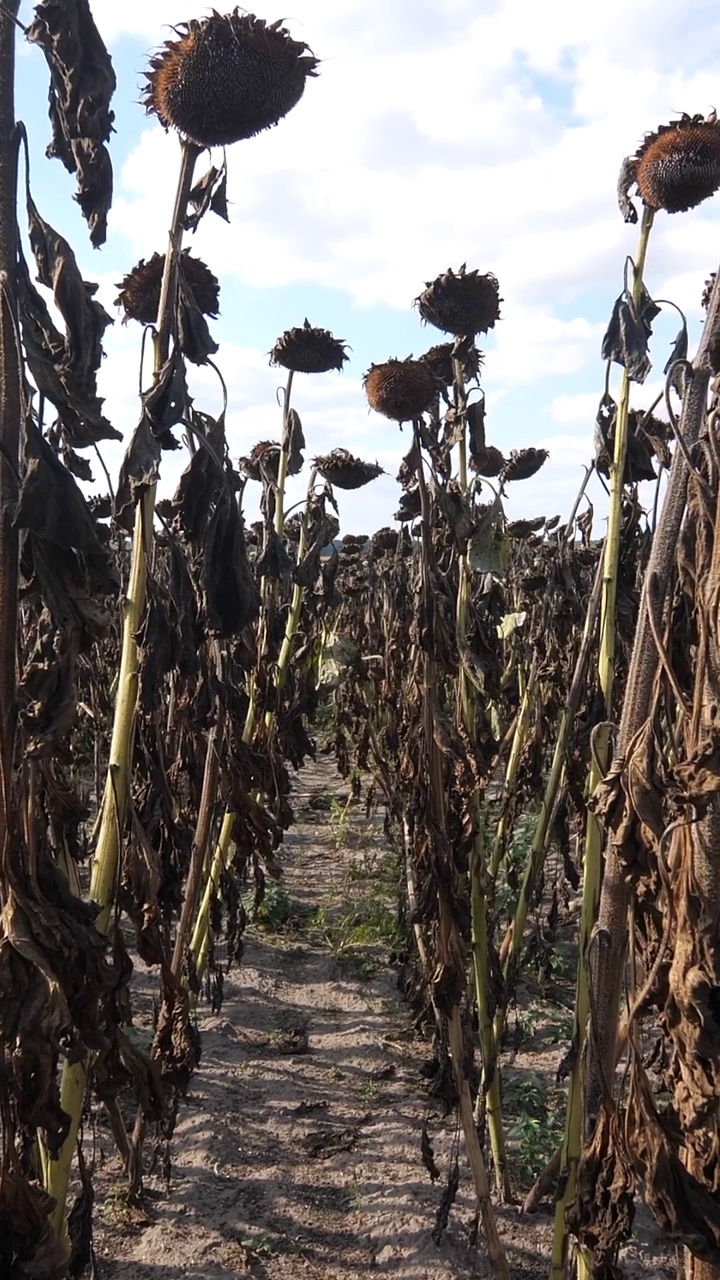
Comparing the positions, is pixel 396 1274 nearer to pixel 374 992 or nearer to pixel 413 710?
pixel 413 710

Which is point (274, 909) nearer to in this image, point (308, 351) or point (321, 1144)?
point (321, 1144)

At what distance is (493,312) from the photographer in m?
3.21

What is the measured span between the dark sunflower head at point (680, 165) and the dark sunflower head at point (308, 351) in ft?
6.37

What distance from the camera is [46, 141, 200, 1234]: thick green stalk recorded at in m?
1.90

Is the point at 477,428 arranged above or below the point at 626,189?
below

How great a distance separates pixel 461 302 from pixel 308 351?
1356mm

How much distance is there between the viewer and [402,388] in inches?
123

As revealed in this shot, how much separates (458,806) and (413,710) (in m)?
0.41

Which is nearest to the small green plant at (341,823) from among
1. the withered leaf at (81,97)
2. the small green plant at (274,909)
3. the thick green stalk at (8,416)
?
the small green plant at (274,909)

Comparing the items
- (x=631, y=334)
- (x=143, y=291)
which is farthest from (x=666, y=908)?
(x=143, y=291)

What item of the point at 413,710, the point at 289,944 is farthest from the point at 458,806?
the point at 289,944

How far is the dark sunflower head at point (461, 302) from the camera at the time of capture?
3.12 metres

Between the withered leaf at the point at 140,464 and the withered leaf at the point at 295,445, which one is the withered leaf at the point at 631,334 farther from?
the withered leaf at the point at 295,445

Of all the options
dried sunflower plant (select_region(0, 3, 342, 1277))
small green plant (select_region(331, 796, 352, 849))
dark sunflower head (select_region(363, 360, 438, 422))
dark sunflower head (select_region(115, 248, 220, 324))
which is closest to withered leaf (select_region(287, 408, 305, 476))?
dark sunflower head (select_region(363, 360, 438, 422))
